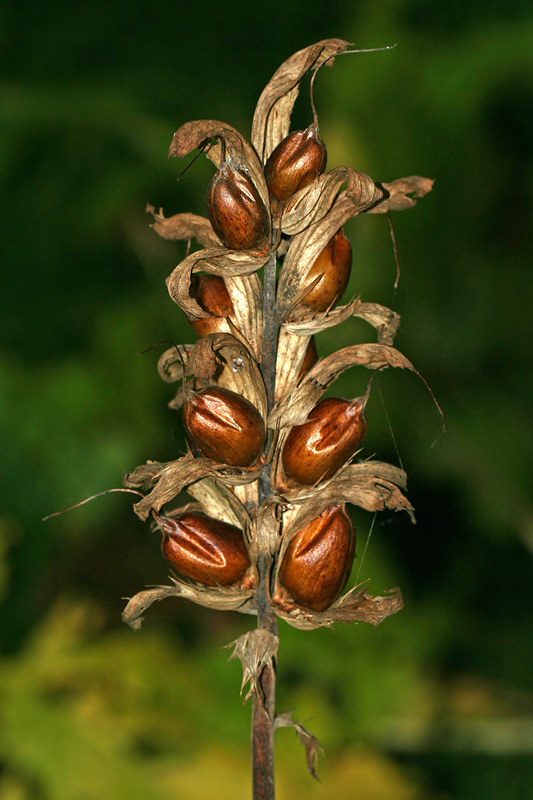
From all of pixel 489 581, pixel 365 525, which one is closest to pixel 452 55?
pixel 365 525

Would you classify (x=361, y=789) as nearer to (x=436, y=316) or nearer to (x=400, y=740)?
(x=400, y=740)

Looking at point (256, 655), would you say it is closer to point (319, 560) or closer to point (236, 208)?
point (319, 560)

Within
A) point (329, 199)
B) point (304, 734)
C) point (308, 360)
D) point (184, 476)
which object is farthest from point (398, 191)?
point (304, 734)

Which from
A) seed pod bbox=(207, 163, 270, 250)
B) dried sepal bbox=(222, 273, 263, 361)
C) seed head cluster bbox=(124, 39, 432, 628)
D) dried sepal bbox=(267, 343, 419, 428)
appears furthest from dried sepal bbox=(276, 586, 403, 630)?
seed pod bbox=(207, 163, 270, 250)

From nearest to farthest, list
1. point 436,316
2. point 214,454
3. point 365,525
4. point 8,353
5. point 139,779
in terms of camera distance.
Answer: point 214,454 → point 139,779 → point 365,525 → point 8,353 → point 436,316

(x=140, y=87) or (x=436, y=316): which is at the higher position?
(x=140, y=87)

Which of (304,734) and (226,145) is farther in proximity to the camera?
(304,734)

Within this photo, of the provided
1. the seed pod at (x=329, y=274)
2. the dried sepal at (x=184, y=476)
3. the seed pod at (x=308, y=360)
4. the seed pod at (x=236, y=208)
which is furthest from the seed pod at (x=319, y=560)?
the seed pod at (x=236, y=208)
